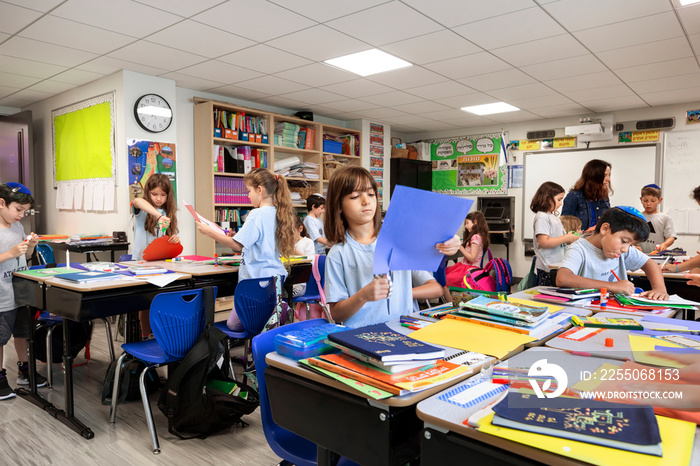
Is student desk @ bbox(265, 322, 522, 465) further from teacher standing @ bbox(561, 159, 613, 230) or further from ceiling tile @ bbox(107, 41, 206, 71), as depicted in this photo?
ceiling tile @ bbox(107, 41, 206, 71)

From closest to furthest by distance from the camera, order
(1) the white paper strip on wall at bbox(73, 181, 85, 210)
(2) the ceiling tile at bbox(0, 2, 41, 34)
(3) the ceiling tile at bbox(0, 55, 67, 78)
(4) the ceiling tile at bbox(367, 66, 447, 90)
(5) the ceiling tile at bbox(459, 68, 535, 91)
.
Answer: (2) the ceiling tile at bbox(0, 2, 41, 34) < (3) the ceiling tile at bbox(0, 55, 67, 78) < (4) the ceiling tile at bbox(367, 66, 447, 90) < (5) the ceiling tile at bbox(459, 68, 535, 91) < (1) the white paper strip on wall at bbox(73, 181, 85, 210)

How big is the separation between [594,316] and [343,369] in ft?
3.76

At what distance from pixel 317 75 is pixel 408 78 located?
3.03 ft

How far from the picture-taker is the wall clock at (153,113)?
4.62m

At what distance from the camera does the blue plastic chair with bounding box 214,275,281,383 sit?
8.92 feet

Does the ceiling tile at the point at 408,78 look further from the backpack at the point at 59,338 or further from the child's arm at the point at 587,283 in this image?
the backpack at the point at 59,338

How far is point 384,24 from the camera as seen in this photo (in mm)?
3412

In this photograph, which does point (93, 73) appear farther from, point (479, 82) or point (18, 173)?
point (479, 82)

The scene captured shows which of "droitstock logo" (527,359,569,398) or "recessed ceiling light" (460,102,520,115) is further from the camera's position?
"recessed ceiling light" (460,102,520,115)

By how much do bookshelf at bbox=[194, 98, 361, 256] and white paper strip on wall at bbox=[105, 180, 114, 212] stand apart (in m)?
0.91

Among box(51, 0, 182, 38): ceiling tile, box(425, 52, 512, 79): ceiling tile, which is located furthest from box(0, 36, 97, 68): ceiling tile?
box(425, 52, 512, 79): ceiling tile

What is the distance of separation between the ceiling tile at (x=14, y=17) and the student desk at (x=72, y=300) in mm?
1808

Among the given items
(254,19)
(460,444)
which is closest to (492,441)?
(460,444)

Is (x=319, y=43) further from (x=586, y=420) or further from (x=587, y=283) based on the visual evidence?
(x=586, y=420)
